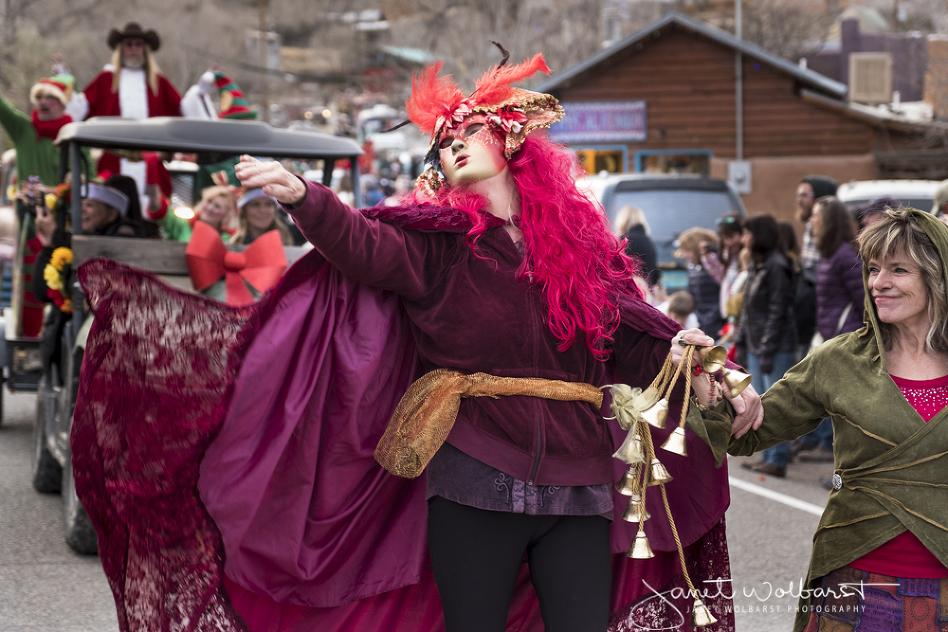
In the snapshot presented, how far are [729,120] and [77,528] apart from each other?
22392mm

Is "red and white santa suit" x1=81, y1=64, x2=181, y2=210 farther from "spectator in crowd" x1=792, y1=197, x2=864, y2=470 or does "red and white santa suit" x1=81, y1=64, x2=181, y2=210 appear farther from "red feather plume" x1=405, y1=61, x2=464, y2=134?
"red feather plume" x1=405, y1=61, x2=464, y2=134

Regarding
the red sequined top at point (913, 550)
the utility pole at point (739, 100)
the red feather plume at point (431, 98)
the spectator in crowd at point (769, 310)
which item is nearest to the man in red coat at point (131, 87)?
the spectator in crowd at point (769, 310)

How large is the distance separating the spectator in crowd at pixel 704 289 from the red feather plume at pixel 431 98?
20.3 ft

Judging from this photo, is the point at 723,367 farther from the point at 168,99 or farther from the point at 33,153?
the point at 33,153

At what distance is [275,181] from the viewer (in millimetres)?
2391

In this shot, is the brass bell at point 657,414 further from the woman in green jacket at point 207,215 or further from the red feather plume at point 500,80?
the woman in green jacket at point 207,215

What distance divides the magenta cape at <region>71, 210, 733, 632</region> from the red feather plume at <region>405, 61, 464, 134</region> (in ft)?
1.67

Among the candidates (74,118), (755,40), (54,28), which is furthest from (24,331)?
(755,40)

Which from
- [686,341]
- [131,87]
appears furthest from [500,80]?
[131,87]

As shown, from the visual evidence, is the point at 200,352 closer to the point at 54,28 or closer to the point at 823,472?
the point at 823,472

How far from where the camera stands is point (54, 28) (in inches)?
1417

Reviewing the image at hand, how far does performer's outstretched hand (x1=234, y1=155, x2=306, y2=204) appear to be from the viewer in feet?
7.83

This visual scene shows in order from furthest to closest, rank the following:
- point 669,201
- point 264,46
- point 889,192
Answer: point 264,46, point 889,192, point 669,201

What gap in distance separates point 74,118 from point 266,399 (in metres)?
5.61
